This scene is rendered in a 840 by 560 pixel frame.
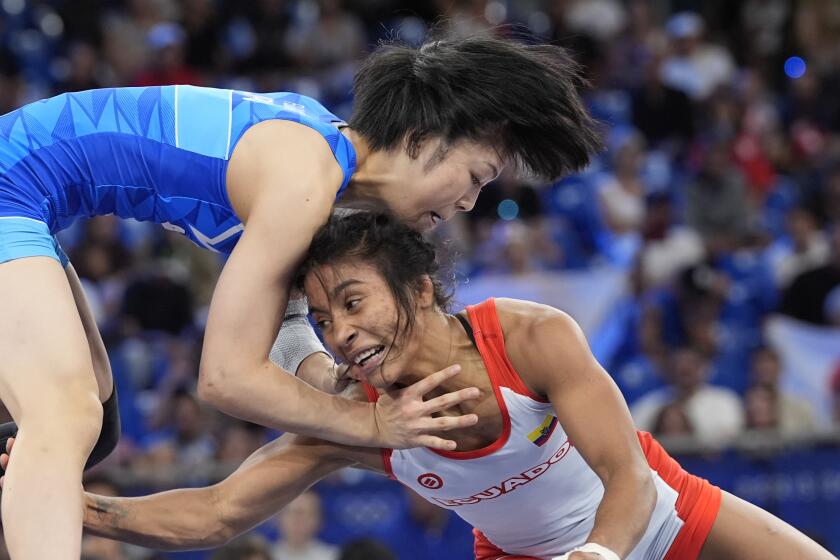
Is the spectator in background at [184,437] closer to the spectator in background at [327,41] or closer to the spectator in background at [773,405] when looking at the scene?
the spectator in background at [773,405]

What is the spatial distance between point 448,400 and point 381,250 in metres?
0.45

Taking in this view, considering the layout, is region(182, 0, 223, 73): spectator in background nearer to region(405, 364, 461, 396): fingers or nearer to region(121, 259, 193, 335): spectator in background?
region(121, 259, 193, 335): spectator in background

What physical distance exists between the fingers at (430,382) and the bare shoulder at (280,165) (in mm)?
549

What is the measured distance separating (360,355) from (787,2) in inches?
395

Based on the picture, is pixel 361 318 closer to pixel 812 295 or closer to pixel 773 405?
pixel 773 405

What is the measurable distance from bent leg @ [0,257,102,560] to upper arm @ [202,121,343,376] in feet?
1.14

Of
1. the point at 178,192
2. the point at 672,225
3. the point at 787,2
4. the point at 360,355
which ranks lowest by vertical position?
the point at 672,225

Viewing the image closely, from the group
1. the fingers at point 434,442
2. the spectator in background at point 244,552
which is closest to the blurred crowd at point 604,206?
the spectator in background at point 244,552

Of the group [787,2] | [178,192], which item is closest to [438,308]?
[178,192]

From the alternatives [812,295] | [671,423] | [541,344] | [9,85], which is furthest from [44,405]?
[9,85]

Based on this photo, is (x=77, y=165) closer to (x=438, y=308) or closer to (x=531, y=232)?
(x=438, y=308)

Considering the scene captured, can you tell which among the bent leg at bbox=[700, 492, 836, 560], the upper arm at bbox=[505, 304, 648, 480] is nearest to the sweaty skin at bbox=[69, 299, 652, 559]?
the upper arm at bbox=[505, 304, 648, 480]

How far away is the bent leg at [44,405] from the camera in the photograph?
2770 mm

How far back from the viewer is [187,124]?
3391 mm
